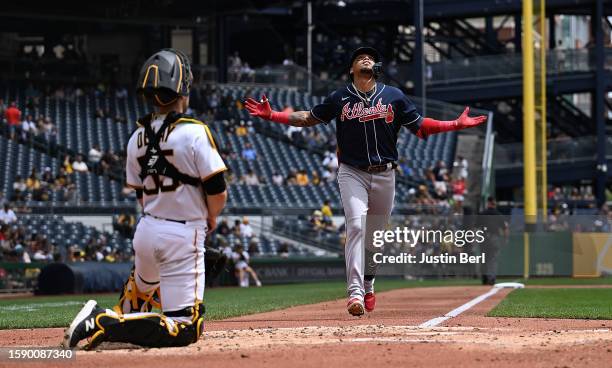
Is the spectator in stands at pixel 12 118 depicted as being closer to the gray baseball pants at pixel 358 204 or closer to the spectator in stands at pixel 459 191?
the spectator in stands at pixel 459 191

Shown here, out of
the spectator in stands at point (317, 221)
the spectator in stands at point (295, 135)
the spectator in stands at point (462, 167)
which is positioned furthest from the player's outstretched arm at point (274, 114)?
the spectator in stands at point (295, 135)

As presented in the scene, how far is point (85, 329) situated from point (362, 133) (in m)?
3.87

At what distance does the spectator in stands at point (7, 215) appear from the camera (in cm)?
2600

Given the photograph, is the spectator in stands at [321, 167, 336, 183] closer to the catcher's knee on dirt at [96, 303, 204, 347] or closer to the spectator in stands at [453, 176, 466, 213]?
the spectator in stands at [453, 176, 466, 213]

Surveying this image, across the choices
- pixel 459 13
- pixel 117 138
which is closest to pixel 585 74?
pixel 459 13

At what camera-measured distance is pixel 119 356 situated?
262 inches

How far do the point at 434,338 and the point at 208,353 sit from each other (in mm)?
1575

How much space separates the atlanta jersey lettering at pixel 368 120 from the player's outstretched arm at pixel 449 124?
0.20ft

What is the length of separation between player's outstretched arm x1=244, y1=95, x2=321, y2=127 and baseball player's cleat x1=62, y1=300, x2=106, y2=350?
3241 millimetres

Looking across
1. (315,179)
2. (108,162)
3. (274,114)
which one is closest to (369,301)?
(274,114)

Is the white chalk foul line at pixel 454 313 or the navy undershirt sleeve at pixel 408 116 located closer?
the white chalk foul line at pixel 454 313

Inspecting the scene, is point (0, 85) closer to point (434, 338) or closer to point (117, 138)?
point (117, 138)

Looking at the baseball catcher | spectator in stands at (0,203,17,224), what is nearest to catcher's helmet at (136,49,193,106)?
the baseball catcher

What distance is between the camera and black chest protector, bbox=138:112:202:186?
268 inches
